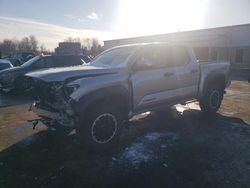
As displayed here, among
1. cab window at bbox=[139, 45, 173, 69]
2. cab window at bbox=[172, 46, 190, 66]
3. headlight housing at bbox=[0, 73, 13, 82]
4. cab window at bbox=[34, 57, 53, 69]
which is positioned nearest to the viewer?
cab window at bbox=[139, 45, 173, 69]

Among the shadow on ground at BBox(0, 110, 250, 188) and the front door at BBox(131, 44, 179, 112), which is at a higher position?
the front door at BBox(131, 44, 179, 112)

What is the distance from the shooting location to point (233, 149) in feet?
15.6

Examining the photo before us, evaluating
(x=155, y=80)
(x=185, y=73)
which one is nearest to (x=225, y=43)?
(x=185, y=73)

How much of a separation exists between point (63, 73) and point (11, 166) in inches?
71.4

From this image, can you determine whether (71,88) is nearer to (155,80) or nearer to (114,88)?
(114,88)

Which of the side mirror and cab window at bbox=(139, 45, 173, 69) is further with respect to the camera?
cab window at bbox=(139, 45, 173, 69)

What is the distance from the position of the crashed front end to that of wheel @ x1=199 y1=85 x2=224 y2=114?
170 inches

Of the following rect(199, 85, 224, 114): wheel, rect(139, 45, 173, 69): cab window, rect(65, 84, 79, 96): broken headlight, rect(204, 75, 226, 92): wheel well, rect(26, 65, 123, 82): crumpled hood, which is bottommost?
rect(199, 85, 224, 114): wheel

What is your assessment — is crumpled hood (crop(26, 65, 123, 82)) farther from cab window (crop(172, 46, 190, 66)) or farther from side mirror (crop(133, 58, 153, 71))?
cab window (crop(172, 46, 190, 66))

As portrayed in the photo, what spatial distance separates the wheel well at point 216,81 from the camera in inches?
276

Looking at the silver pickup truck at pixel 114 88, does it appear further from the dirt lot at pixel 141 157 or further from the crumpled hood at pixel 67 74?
the dirt lot at pixel 141 157

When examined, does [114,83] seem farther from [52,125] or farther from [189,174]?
[189,174]

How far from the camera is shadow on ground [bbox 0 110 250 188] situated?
3615mm

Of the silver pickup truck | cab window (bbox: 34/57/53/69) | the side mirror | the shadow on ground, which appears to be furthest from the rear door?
cab window (bbox: 34/57/53/69)
